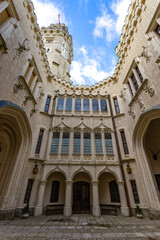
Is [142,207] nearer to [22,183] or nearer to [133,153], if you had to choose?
[133,153]

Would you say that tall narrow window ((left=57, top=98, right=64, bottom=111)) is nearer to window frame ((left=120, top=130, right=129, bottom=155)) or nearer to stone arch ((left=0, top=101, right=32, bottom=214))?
stone arch ((left=0, top=101, right=32, bottom=214))

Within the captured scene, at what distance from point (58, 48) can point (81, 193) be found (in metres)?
27.6

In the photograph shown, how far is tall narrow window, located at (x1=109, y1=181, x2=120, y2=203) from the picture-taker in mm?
11195

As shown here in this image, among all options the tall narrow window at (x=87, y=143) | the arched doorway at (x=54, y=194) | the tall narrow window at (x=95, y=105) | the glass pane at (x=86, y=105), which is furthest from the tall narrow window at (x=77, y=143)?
the tall narrow window at (x=95, y=105)

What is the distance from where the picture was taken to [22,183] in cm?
1009

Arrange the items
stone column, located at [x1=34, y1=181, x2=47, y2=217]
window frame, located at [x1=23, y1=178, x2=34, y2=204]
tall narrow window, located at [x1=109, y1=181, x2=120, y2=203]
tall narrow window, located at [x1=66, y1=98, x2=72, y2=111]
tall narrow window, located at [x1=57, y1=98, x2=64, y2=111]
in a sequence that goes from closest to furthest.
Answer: stone column, located at [x1=34, y1=181, x2=47, y2=217] < window frame, located at [x1=23, y1=178, x2=34, y2=204] < tall narrow window, located at [x1=109, y1=181, x2=120, y2=203] < tall narrow window, located at [x1=57, y1=98, x2=64, y2=111] < tall narrow window, located at [x1=66, y1=98, x2=72, y2=111]

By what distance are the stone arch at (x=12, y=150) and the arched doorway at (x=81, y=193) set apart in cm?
559

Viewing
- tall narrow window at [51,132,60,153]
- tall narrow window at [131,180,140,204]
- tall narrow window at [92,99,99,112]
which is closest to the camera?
tall narrow window at [131,180,140,204]

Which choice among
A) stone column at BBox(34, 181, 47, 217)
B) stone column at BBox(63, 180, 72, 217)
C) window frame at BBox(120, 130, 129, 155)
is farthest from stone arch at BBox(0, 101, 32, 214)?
window frame at BBox(120, 130, 129, 155)

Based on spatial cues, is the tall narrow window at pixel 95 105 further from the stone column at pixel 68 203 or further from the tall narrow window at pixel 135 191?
the stone column at pixel 68 203

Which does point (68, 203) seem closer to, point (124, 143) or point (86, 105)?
point (124, 143)

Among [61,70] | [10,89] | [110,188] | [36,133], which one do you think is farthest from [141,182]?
[61,70]

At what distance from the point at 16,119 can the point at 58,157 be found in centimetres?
567

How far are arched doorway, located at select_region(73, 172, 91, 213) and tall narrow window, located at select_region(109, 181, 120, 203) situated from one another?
230 cm
